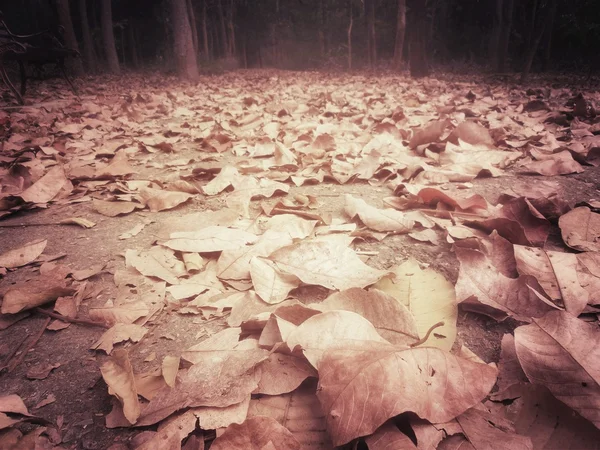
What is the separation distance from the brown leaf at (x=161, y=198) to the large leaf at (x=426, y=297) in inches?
36.6

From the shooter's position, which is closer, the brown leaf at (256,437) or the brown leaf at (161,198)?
the brown leaf at (256,437)

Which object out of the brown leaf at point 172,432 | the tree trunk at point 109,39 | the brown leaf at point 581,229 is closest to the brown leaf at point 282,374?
the brown leaf at point 172,432

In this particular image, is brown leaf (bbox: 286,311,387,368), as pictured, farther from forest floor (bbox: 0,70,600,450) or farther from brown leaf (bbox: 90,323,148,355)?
brown leaf (bbox: 90,323,148,355)

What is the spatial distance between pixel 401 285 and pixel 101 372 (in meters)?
0.65

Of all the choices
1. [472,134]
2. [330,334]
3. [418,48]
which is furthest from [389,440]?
[418,48]

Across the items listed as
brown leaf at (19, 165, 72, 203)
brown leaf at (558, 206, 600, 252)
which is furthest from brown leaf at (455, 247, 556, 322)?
brown leaf at (19, 165, 72, 203)

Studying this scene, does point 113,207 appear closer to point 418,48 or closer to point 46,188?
point 46,188

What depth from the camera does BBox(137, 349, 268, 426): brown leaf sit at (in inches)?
23.0

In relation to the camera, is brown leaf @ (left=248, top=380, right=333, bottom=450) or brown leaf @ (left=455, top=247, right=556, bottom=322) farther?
brown leaf @ (left=455, top=247, right=556, bottom=322)

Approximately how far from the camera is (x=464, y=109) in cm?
319

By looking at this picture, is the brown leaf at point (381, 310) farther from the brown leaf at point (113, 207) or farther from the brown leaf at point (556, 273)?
the brown leaf at point (113, 207)

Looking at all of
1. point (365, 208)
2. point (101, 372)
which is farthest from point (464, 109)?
point (101, 372)

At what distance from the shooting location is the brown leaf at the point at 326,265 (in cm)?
85

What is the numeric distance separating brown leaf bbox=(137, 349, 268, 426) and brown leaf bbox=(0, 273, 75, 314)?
45cm
